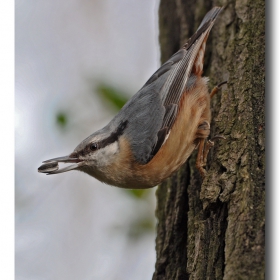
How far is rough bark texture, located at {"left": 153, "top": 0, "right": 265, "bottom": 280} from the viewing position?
1856 mm

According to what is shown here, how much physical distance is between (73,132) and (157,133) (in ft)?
1.63

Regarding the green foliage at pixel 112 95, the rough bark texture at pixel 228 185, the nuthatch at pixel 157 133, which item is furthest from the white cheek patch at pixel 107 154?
the rough bark texture at pixel 228 185

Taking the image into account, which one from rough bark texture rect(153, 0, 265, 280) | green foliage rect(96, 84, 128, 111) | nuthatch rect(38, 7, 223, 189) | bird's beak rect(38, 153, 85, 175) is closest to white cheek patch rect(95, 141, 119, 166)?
nuthatch rect(38, 7, 223, 189)

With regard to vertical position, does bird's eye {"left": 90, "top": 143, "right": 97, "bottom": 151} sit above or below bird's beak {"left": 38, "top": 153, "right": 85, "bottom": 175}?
above

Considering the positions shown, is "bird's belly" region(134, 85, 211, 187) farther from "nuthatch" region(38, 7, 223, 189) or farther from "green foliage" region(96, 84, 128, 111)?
"green foliage" region(96, 84, 128, 111)

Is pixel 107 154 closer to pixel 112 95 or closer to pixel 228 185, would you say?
pixel 112 95

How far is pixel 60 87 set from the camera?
2551mm

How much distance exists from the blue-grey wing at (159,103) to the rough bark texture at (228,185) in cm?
18

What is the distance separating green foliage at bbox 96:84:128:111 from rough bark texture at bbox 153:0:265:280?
55 cm

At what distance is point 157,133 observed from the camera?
94.5 inches
